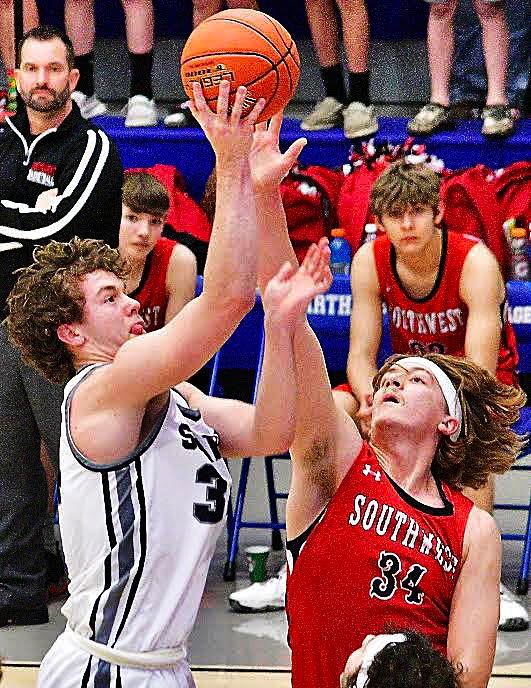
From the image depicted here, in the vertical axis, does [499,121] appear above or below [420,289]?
above

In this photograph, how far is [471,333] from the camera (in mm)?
5086

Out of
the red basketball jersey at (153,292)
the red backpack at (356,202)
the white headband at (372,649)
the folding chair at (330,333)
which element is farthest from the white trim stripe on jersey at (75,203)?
the white headband at (372,649)

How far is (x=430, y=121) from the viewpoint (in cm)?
752

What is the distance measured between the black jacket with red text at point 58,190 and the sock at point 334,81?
3.02 metres

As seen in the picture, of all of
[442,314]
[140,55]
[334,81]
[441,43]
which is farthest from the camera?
[140,55]

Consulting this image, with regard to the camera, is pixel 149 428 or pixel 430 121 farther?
pixel 430 121

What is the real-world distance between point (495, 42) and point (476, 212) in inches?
50.5

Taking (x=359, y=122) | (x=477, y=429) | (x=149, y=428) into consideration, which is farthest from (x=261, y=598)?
(x=359, y=122)

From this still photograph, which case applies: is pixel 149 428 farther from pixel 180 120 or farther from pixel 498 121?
pixel 180 120

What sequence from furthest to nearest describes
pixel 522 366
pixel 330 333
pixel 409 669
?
pixel 522 366, pixel 330 333, pixel 409 669

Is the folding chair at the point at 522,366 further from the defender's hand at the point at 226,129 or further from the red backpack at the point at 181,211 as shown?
the defender's hand at the point at 226,129

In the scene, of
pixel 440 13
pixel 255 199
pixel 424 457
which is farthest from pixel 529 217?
pixel 255 199

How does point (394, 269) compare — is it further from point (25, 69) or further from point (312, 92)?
point (312, 92)

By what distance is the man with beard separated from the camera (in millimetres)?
4734
